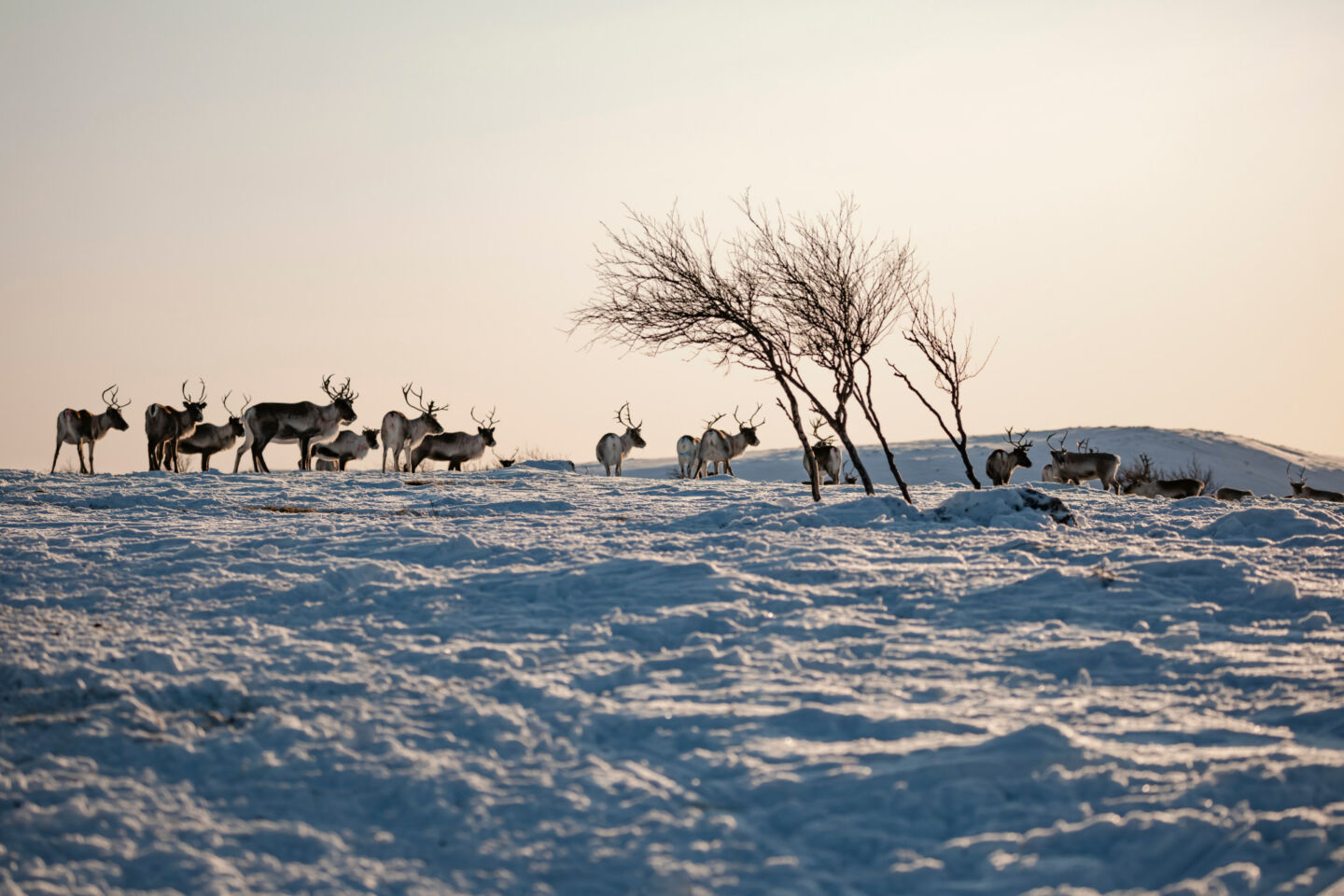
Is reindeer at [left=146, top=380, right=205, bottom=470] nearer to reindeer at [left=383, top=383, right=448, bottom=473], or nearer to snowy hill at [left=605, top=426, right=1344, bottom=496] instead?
reindeer at [left=383, top=383, right=448, bottom=473]

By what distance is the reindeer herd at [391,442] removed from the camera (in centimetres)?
2161

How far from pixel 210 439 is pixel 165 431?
338cm

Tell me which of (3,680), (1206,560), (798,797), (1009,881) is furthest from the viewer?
(1206,560)

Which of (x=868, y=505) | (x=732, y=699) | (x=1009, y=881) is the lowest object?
(x=1009, y=881)

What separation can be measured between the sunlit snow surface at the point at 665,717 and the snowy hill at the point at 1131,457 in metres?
32.2

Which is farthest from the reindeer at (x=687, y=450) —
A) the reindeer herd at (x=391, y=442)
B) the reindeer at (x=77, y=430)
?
the reindeer at (x=77, y=430)

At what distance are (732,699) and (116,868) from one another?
3.30 m

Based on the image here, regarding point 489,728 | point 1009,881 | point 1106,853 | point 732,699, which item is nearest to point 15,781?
point 489,728

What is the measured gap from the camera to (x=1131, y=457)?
47.2m

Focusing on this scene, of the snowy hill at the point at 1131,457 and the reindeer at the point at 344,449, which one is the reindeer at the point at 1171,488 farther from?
the reindeer at the point at 344,449

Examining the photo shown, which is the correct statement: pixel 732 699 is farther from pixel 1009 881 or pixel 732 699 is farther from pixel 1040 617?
pixel 1040 617

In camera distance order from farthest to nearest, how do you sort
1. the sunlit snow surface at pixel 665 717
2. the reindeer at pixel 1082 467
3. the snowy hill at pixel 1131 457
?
the snowy hill at pixel 1131 457, the reindeer at pixel 1082 467, the sunlit snow surface at pixel 665 717

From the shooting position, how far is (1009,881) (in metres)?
4.33

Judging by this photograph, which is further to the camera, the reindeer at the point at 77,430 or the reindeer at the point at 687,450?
the reindeer at the point at 687,450
